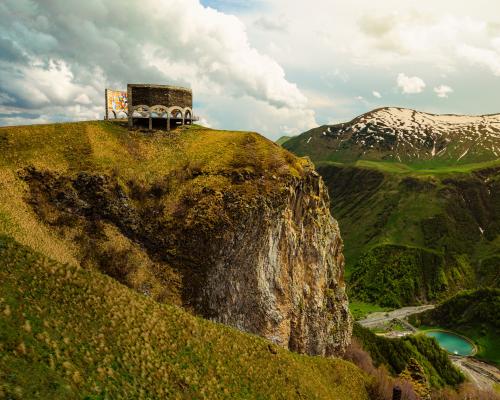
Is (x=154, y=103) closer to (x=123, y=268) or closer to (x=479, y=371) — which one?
(x=123, y=268)

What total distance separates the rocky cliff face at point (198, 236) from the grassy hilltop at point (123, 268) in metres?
0.27

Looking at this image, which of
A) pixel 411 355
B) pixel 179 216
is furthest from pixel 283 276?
pixel 411 355

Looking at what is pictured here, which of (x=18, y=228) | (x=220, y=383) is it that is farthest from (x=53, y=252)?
(x=220, y=383)

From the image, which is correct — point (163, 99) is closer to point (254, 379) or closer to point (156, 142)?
point (156, 142)

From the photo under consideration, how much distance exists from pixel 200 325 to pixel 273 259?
1192 inches

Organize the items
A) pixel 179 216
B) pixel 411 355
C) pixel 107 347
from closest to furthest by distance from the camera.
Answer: pixel 107 347, pixel 179 216, pixel 411 355

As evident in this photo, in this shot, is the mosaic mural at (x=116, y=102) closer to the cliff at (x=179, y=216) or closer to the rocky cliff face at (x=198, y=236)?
the cliff at (x=179, y=216)

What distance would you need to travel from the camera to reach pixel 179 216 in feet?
230

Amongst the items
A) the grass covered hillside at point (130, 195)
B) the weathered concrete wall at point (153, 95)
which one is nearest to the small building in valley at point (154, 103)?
the weathered concrete wall at point (153, 95)

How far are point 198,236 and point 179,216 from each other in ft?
17.5

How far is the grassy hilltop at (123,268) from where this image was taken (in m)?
28.8

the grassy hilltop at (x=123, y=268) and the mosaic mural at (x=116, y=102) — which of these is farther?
the mosaic mural at (x=116, y=102)

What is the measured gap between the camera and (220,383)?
131 feet

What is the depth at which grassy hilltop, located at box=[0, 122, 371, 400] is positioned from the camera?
28797mm
